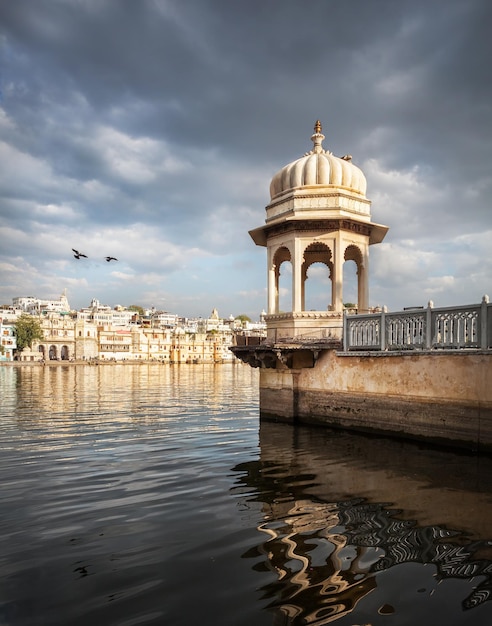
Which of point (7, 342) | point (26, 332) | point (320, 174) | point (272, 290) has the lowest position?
point (7, 342)

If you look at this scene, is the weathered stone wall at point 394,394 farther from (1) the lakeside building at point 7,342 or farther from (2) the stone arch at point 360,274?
(1) the lakeside building at point 7,342

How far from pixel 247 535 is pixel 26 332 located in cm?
12204

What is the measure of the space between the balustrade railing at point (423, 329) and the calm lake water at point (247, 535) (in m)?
2.55

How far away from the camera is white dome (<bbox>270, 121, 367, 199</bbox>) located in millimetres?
16281

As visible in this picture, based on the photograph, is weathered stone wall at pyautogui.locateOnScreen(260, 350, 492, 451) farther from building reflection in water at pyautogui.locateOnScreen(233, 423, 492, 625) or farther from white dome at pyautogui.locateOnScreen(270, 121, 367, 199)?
white dome at pyautogui.locateOnScreen(270, 121, 367, 199)

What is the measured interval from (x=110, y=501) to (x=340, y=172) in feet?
42.2

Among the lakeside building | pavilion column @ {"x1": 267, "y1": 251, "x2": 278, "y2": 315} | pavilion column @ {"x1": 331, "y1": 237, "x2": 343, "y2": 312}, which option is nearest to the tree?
the lakeside building

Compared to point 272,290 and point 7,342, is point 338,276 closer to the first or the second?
point 272,290

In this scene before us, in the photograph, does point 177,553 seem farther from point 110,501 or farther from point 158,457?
point 158,457

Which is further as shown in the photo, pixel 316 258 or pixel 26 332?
pixel 26 332

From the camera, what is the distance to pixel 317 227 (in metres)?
16.0

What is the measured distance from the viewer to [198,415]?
67.7 ft

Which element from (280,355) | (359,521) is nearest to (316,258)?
(280,355)

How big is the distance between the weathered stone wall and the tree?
112988 mm
